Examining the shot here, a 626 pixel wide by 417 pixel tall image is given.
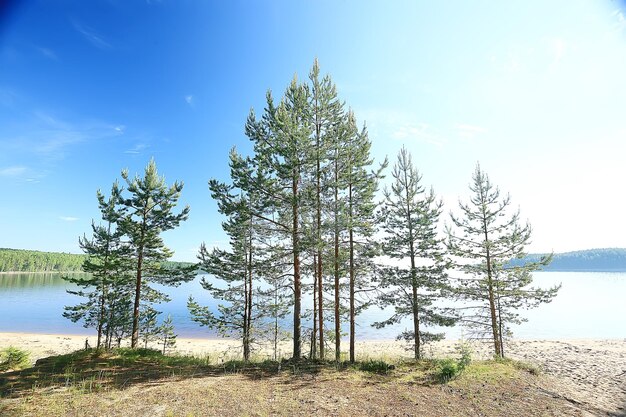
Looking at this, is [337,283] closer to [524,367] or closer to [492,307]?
[524,367]

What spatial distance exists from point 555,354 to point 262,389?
2981cm

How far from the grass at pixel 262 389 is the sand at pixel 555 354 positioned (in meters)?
1.66

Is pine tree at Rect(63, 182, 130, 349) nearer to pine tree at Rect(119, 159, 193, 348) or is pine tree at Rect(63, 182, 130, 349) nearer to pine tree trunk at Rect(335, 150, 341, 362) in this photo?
pine tree at Rect(119, 159, 193, 348)

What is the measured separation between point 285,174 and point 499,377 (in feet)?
38.5

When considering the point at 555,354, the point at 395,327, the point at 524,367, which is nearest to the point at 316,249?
the point at 524,367

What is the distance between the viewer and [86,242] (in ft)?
66.8

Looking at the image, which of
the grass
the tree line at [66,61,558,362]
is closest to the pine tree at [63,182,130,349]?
the tree line at [66,61,558,362]

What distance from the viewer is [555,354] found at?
2567cm

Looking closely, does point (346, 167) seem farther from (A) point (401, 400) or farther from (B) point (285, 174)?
(A) point (401, 400)

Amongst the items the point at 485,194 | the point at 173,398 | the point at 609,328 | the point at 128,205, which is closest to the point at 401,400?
the point at 173,398

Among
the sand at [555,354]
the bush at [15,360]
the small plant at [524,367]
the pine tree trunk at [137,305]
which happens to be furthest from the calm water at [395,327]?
the bush at [15,360]

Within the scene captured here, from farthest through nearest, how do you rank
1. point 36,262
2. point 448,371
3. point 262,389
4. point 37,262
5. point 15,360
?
point 37,262, point 36,262, point 15,360, point 448,371, point 262,389

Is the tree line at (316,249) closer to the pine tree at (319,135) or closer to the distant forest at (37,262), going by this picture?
the pine tree at (319,135)

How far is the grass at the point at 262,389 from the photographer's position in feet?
24.1
